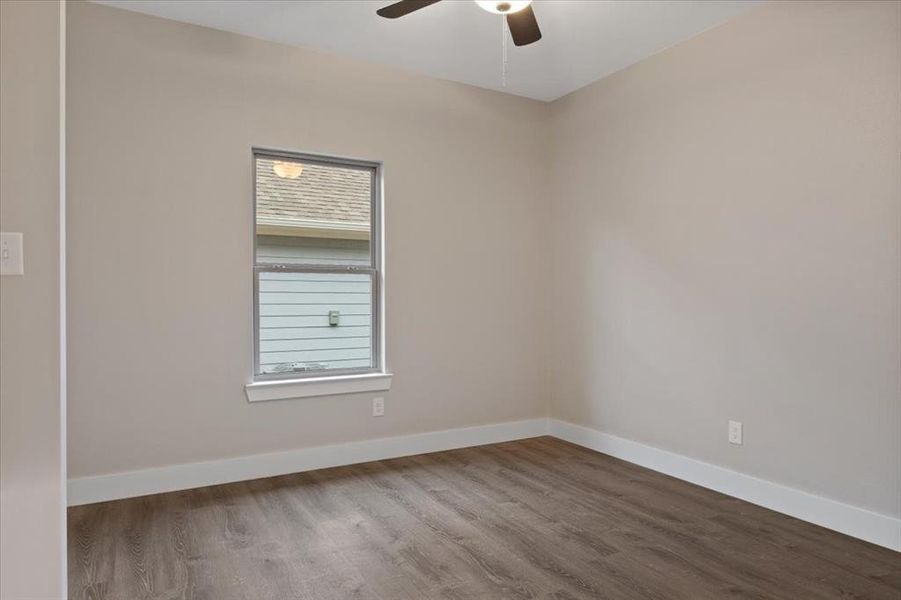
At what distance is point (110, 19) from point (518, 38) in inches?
89.0

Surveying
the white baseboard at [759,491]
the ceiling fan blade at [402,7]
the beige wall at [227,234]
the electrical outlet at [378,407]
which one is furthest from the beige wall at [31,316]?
the white baseboard at [759,491]

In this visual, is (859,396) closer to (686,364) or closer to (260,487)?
(686,364)

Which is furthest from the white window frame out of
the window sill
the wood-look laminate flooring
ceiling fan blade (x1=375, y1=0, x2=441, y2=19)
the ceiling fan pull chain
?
ceiling fan blade (x1=375, y1=0, x2=441, y2=19)

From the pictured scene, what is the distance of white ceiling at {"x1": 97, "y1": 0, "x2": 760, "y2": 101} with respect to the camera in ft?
10.4

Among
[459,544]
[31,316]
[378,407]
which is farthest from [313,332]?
[31,316]

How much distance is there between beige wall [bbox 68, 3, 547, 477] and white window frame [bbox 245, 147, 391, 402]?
73 millimetres

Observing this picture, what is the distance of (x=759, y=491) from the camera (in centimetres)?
316

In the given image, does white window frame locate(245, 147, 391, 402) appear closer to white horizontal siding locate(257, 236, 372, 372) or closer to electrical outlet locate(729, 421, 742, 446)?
white horizontal siding locate(257, 236, 372, 372)

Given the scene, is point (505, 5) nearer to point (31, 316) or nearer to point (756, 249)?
point (756, 249)

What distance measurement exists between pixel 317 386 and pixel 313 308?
0.52 metres

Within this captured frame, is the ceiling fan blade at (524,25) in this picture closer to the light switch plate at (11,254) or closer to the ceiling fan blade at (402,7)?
the ceiling fan blade at (402,7)

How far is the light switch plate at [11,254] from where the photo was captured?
1.65 m

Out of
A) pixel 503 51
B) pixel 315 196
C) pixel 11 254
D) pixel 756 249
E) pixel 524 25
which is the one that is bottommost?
pixel 11 254

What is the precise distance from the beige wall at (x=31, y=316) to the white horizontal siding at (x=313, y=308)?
1996mm
